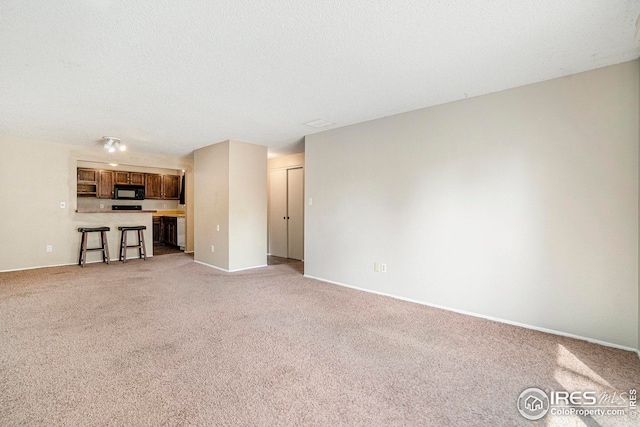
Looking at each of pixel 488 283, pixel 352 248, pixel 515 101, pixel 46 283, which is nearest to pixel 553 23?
pixel 515 101

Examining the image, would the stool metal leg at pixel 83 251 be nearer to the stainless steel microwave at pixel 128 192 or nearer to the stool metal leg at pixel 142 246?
the stool metal leg at pixel 142 246

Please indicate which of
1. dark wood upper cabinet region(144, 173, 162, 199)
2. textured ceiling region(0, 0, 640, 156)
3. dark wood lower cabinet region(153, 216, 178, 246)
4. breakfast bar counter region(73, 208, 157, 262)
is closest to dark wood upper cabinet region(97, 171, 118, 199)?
dark wood upper cabinet region(144, 173, 162, 199)

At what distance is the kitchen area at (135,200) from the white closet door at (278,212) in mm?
2357

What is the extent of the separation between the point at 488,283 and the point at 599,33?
2.26 metres

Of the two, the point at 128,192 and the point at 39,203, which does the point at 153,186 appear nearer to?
the point at 128,192

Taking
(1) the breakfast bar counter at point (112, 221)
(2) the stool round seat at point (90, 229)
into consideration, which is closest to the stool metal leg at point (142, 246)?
(1) the breakfast bar counter at point (112, 221)

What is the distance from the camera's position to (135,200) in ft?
25.6

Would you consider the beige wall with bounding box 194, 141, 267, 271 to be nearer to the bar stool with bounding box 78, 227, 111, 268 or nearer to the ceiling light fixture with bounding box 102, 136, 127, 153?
the ceiling light fixture with bounding box 102, 136, 127, 153

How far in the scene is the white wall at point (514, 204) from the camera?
2.42 m

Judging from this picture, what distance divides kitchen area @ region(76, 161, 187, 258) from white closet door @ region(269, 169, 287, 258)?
2.36 meters

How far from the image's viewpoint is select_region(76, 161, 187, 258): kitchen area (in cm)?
645

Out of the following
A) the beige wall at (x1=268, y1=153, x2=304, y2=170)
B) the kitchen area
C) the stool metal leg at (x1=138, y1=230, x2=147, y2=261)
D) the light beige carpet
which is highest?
the beige wall at (x1=268, y1=153, x2=304, y2=170)

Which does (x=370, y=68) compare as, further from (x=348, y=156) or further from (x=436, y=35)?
(x=348, y=156)

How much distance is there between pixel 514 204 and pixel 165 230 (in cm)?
892
